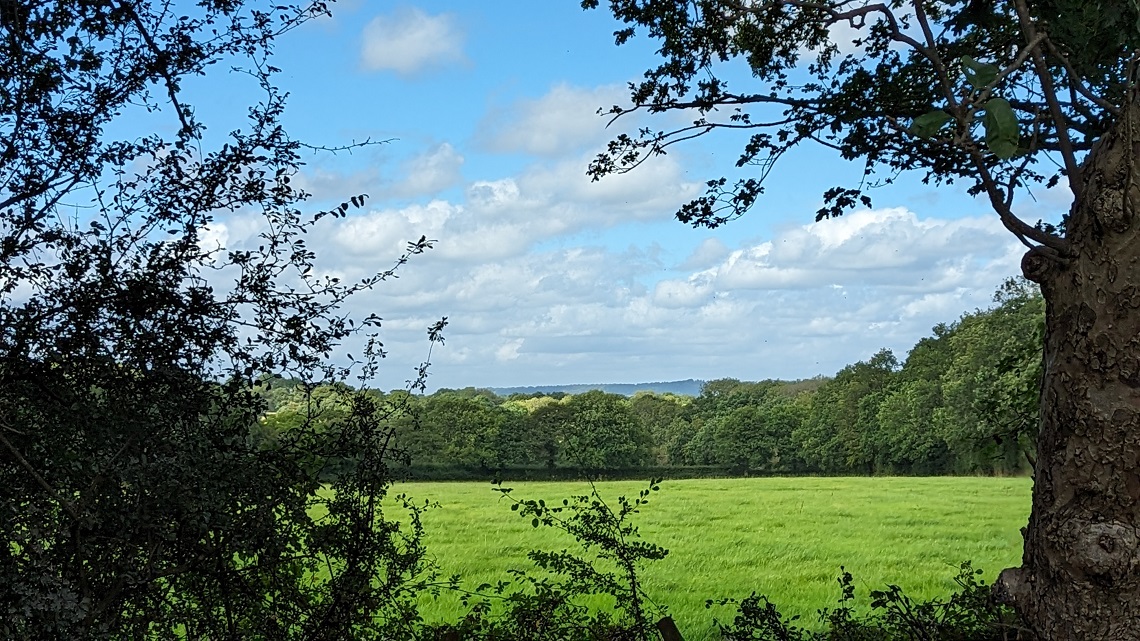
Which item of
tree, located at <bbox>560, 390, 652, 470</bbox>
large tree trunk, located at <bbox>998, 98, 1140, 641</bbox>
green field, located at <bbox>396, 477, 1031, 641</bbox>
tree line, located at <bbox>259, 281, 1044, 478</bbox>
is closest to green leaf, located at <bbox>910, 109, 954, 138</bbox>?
large tree trunk, located at <bbox>998, 98, 1140, 641</bbox>

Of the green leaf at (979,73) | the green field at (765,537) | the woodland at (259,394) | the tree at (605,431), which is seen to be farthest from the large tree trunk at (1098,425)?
the tree at (605,431)

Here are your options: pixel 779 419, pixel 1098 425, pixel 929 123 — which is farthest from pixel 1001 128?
pixel 779 419

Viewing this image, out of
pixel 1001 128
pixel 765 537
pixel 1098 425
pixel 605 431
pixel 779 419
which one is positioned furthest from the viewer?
pixel 779 419

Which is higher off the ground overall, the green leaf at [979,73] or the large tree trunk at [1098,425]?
the green leaf at [979,73]

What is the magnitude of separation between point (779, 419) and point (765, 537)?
140 centimetres

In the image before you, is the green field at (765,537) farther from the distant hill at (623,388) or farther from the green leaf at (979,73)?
the green leaf at (979,73)

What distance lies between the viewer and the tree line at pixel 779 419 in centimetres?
357

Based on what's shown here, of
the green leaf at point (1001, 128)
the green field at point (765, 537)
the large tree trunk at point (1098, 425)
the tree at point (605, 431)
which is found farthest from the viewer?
the tree at point (605, 431)

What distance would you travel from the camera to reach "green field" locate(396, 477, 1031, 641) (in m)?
4.82

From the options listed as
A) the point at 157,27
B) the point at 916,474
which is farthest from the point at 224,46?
the point at 916,474

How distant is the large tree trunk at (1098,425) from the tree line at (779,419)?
781 millimetres

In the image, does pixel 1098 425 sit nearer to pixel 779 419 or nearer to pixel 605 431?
pixel 605 431

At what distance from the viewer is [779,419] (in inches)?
279

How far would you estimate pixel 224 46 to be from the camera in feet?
7.38
